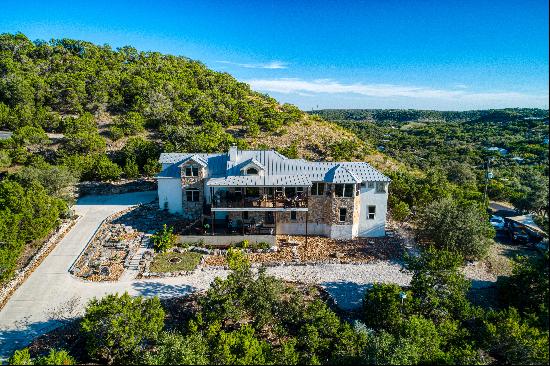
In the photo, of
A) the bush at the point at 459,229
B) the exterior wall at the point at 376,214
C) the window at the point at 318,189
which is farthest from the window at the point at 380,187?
the window at the point at 318,189

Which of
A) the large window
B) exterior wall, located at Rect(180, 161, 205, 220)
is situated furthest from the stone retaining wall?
the large window

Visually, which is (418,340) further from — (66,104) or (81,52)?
(81,52)

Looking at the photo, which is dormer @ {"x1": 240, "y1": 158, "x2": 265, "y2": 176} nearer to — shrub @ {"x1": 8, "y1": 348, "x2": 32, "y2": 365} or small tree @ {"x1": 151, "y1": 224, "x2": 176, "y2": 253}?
small tree @ {"x1": 151, "y1": 224, "x2": 176, "y2": 253}

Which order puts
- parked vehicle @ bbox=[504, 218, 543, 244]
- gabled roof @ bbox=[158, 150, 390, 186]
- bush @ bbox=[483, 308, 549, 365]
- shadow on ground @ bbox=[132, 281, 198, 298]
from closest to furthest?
bush @ bbox=[483, 308, 549, 365], shadow on ground @ bbox=[132, 281, 198, 298], gabled roof @ bbox=[158, 150, 390, 186], parked vehicle @ bbox=[504, 218, 543, 244]

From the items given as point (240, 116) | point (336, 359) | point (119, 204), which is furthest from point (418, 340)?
point (240, 116)

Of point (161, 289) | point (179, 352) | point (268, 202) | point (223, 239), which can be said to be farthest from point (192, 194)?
point (179, 352)

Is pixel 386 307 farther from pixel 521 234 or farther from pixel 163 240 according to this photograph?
pixel 521 234
